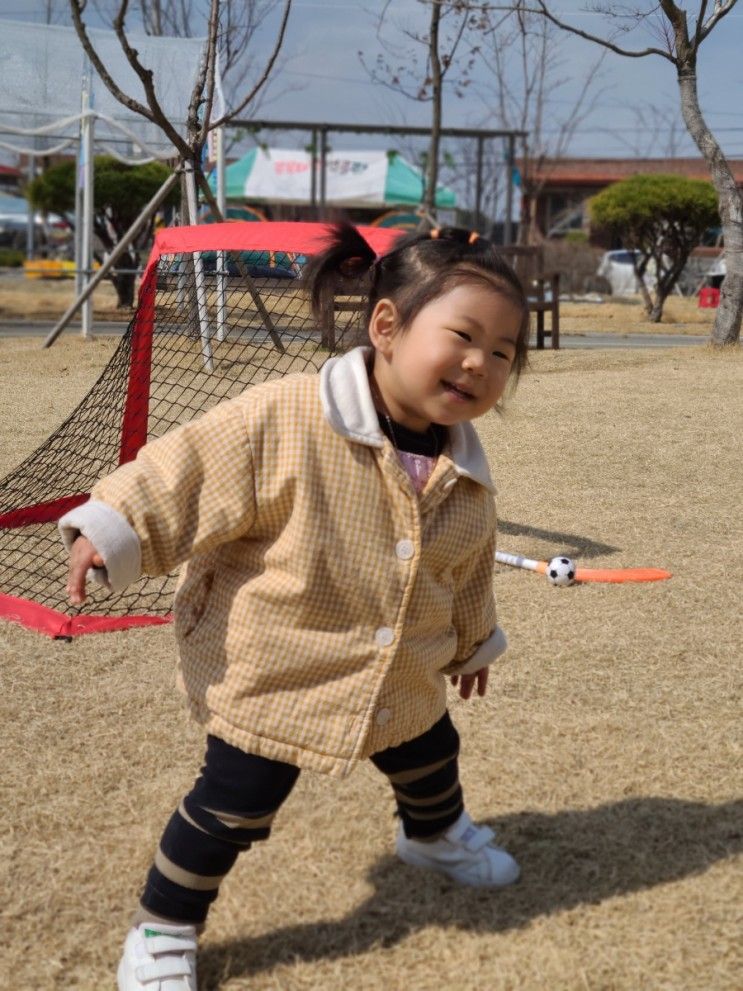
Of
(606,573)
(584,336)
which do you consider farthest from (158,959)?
(584,336)

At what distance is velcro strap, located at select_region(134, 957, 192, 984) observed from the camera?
5.95 feet

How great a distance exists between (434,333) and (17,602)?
2.09m

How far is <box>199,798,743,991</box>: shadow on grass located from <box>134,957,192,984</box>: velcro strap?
8 cm

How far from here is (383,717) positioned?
73.9 inches

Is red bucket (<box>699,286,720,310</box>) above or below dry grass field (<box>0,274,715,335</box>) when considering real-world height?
above

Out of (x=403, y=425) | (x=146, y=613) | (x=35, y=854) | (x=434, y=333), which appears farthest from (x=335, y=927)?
(x=146, y=613)

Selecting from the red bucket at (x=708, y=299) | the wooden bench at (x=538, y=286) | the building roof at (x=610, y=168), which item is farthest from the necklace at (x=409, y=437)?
the building roof at (x=610, y=168)

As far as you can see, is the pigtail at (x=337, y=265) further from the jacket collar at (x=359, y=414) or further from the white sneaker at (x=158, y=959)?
the white sneaker at (x=158, y=959)

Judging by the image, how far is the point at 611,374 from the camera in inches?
331

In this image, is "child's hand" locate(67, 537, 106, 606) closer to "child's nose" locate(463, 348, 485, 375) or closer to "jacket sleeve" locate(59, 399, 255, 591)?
"jacket sleeve" locate(59, 399, 255, 591)

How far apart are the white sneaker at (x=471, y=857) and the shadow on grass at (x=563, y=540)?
2238 mm

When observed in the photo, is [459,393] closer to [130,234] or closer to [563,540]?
[563,540]

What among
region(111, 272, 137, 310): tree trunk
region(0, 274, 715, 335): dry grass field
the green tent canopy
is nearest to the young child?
region(0, 274, 715, 335): dry grass field

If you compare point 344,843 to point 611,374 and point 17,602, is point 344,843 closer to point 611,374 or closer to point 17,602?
point 17,602
